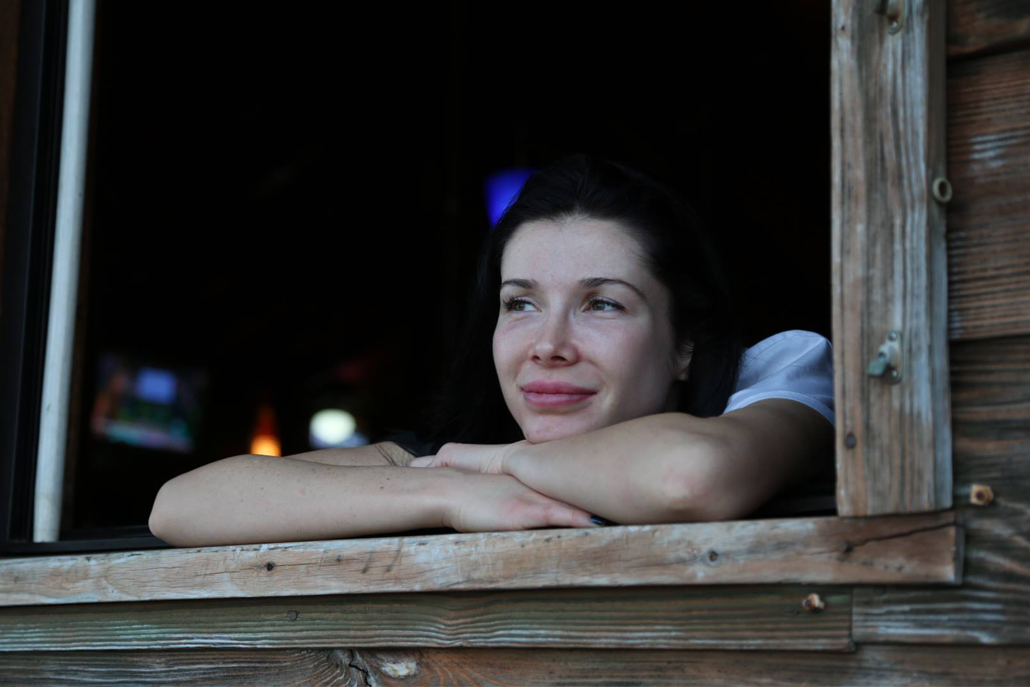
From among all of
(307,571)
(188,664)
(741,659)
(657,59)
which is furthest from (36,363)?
(657,59)

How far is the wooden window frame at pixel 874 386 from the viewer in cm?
108

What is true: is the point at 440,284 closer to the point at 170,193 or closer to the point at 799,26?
the point at 170,193

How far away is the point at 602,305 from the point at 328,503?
573 millimetres

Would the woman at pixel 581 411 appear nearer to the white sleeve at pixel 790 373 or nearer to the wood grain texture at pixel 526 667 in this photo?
the white sleeve at pixel 790 373

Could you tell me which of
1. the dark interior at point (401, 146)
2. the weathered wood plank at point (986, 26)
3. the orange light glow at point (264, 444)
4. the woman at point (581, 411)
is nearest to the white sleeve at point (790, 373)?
the woman at point (581, 411)

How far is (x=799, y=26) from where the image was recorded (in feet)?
13.9

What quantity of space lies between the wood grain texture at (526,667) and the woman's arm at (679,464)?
17cm

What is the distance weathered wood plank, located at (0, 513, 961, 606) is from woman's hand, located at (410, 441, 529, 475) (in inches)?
8.9

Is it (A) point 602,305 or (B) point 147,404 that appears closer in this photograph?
→ (A) point 602,305

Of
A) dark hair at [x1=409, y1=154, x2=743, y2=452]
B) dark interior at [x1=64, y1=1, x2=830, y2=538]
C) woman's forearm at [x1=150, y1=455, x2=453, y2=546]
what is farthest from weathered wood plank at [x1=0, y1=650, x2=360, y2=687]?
dark interior at [x1=64, y1=1, x2=830, y2=538]

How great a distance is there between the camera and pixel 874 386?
1097 millimetres

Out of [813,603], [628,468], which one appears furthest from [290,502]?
[813,603]

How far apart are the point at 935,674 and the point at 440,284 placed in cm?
776

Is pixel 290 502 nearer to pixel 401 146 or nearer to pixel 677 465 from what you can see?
pixel 677 465
